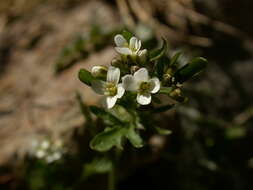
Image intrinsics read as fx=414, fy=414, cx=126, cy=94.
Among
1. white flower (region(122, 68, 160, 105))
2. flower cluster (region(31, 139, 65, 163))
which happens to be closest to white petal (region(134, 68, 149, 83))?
white flower (region(122, 68, 160, 105))

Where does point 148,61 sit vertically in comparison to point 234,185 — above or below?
above

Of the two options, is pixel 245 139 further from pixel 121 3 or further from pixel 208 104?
pixel 121 3

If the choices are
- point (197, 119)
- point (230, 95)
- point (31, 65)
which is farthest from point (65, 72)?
point (230, 95)

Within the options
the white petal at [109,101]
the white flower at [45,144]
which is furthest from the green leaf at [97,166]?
the white petal at [109,101]

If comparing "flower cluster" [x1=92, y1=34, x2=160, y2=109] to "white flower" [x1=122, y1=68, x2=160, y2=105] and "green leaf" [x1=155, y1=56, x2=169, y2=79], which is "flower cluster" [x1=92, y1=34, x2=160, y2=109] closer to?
"white flower" [x1=122, y1=68, x2=160, y2=105]

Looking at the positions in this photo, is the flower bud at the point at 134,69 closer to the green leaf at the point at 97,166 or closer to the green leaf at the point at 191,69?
the green leaf at the point at 191,69
